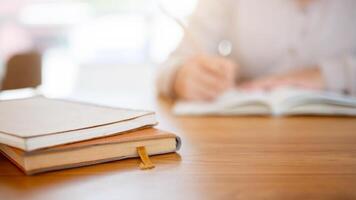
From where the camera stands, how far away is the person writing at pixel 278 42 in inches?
38.3

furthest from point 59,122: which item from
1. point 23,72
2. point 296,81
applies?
point 23,72

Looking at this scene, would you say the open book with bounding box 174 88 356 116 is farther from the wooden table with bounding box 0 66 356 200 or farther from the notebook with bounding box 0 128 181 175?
the notebook with bounding box 0 128 181 175

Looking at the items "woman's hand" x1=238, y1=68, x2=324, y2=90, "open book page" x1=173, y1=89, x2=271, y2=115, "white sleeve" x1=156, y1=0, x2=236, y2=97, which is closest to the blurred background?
"white sleeve" x1=156, y1=0, x2=236, y2=97

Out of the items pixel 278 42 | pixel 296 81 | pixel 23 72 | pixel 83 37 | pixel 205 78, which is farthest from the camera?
pixel 83 37

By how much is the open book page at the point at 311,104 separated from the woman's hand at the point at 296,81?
20cm

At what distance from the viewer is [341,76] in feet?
3.11

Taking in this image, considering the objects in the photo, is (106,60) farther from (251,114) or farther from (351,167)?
(351,167)

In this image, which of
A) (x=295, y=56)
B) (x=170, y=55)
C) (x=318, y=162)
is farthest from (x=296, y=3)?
(x=318, y=162)

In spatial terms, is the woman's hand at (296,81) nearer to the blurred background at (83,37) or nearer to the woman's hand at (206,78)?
the woman's hand at (206,78)

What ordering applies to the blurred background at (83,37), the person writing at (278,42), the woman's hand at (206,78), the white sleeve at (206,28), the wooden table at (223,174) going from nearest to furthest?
the wooden table at (223,174), the woman's hand at (206,78), the person writing at (278,42), the white sleeve at (206,28), the blurred background at (83,37)

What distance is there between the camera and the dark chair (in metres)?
1.84

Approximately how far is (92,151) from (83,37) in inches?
112

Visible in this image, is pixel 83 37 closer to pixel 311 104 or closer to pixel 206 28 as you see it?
pixel 206 28

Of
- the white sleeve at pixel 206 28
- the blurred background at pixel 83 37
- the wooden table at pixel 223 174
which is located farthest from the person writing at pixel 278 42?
the blurred background at pixel 83 37
